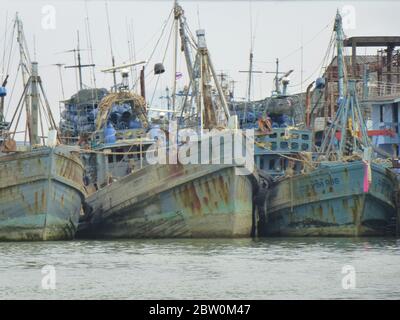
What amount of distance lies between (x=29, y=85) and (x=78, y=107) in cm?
1150

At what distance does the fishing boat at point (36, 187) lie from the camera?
46.7m

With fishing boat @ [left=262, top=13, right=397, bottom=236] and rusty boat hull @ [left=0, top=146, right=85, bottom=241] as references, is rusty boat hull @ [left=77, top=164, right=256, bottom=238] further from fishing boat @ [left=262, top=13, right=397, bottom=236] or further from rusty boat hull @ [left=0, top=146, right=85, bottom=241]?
rusty boat hull @ [left=0, top=146, right=85, bottom=241]

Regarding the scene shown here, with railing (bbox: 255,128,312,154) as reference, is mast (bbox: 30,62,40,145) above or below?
above

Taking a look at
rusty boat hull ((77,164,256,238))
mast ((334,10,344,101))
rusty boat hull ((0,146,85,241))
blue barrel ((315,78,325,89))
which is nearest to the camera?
rusty boat hull ((0,146,85,241))

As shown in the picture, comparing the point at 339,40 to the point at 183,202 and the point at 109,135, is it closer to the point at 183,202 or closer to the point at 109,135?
the point at 183,202

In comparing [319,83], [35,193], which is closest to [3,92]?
[35,193]

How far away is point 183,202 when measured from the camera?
158 ft

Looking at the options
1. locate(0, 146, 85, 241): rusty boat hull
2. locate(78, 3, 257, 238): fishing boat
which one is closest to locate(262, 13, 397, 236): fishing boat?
locate(78, 3, 257, 238): fishing boat

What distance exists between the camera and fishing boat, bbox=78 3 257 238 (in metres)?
47.9

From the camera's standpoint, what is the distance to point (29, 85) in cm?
4959

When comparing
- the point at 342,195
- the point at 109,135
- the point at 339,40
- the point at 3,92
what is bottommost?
the point at 342,195

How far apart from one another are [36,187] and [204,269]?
11.7 metres
